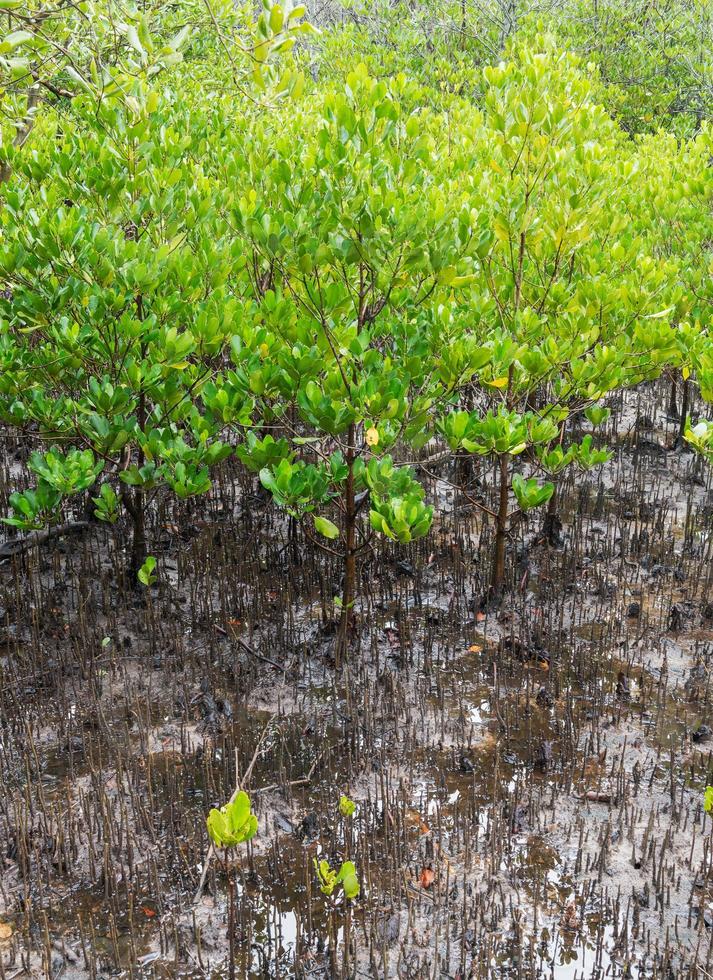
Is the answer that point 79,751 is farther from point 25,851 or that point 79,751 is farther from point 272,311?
point 272,311

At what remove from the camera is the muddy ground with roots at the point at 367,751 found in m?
2.43

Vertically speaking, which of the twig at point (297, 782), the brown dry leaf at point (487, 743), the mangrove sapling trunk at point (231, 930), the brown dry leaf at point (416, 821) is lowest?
the mangrove sapling trunk at point (231, 930)

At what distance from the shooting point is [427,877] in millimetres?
2633

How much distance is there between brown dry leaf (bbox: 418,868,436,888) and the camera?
103 inches

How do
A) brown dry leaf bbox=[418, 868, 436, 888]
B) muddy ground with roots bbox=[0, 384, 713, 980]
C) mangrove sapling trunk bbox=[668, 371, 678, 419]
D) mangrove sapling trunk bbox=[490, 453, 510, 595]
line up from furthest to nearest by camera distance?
mangrove sapling trunk bbox=[668, 371, 678, 419], mangrove sapling trunk bbox=[490, 453, 510, 595], brown dry leaf bbox=[418, 868, 436, 888], muddy ground with roots bbox=[0, 384, 713, 980]

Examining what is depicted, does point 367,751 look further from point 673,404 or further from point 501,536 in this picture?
point 673,404

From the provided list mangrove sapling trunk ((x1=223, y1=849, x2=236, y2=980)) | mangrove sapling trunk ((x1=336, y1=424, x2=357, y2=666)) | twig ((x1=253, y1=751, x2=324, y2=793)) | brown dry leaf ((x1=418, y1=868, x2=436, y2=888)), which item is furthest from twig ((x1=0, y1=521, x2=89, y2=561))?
brown dry leaf ((x1=418, y1=868, x2=436, y2=888))

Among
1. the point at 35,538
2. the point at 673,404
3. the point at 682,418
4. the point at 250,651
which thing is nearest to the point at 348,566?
the point at 250,651

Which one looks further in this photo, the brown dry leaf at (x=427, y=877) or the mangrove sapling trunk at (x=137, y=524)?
the mangrove sapling trunk at (x=137, y=524)

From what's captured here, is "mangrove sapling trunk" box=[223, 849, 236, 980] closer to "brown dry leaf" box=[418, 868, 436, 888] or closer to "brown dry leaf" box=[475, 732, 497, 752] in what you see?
"brown dry leaf" box=[418, 868, 436, 888]

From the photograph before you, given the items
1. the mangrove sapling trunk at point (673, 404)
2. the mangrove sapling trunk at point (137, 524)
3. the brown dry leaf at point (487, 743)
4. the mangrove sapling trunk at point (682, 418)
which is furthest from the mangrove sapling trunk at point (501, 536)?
the mangrove sapling trunk at point (673, 404)

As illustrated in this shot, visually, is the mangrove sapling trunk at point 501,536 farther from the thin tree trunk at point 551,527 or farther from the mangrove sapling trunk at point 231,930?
the mangrove sapling trunk at point 231,930

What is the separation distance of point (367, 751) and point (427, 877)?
0.62m

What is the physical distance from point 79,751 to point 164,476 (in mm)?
1139
